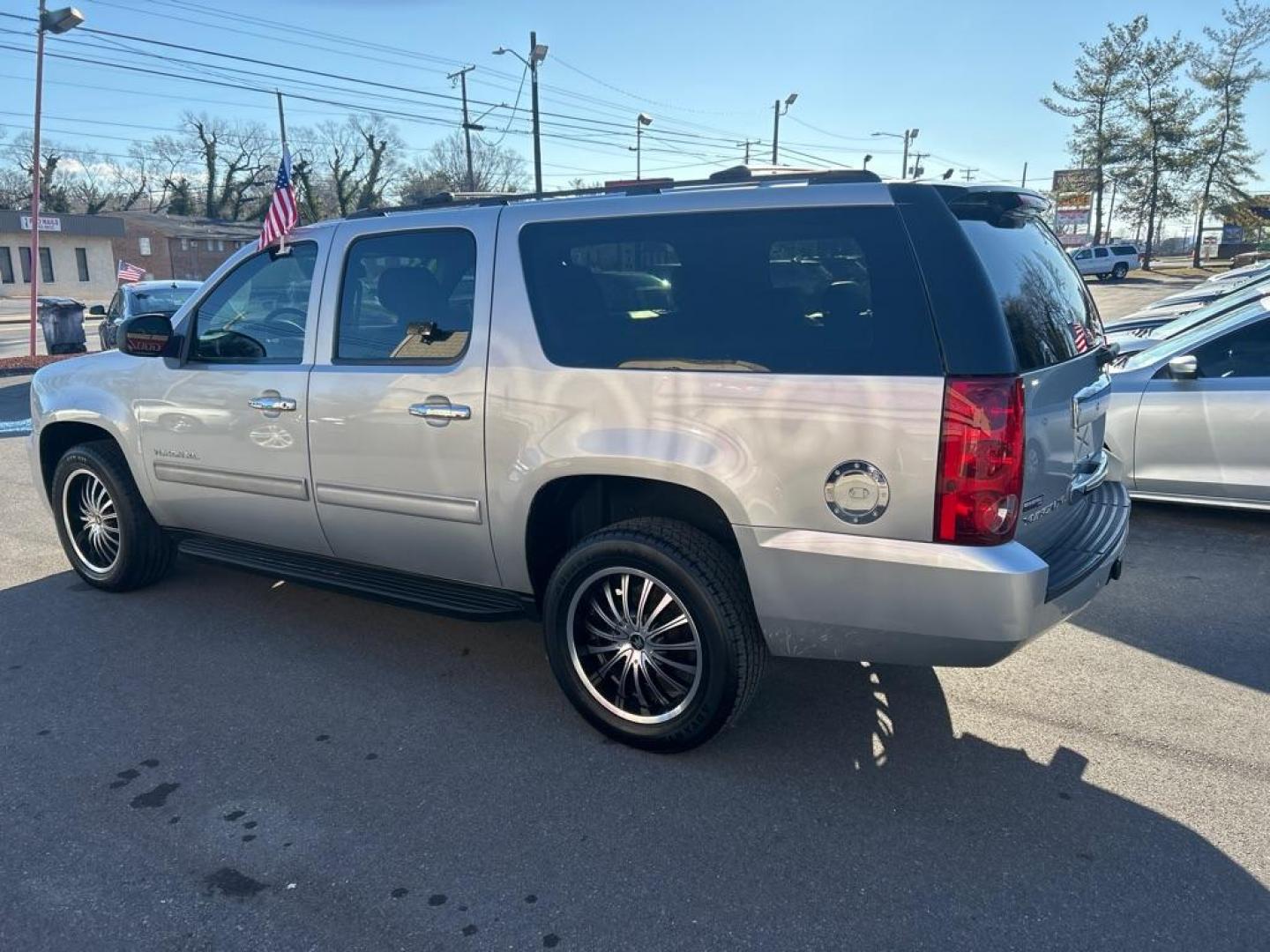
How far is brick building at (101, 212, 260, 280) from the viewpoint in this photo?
5828 centimetres

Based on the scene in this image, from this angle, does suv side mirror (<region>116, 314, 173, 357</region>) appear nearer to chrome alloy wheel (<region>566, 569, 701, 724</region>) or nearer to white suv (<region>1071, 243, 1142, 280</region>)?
chrome alloy wheel (<region>566, 569, 701, 724</region>)

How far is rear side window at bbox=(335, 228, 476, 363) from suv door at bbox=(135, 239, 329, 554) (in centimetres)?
21

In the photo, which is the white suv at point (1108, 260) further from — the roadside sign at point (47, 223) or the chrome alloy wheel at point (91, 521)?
the roadside sign at point (47, 223)

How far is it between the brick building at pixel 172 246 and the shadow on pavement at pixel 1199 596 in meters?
59.9

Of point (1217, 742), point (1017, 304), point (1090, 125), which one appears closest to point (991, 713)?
point (1217, 742)

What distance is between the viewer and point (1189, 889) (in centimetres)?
256

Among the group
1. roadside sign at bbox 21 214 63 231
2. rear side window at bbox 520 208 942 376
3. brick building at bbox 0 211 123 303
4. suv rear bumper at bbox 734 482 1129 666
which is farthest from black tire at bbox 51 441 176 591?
brick building at bbox 0 211 123 303

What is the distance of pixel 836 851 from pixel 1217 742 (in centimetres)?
165

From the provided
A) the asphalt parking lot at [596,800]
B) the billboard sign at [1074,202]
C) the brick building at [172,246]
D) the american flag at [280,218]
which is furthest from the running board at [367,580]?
the brick building at [172,246]

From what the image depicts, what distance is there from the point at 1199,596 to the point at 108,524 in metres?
5.84

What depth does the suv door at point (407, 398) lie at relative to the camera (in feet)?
11.7

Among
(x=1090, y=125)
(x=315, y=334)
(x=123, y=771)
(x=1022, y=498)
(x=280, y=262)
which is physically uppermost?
(x=1090, y=125)

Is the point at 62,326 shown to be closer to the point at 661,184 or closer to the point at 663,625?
the point at 661,184

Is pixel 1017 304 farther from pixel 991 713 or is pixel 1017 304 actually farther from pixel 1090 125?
A: pixel 1090 125
